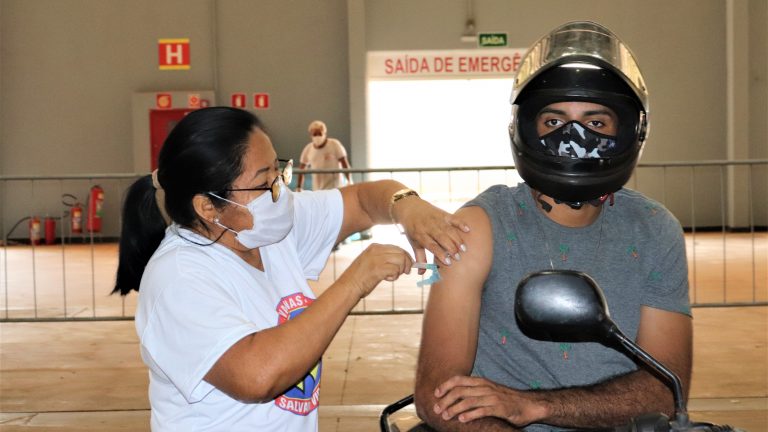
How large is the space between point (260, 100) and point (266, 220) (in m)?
12.8

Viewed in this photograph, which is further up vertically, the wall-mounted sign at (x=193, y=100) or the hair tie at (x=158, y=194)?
the wall-mounted sign at (x=193, y=100)

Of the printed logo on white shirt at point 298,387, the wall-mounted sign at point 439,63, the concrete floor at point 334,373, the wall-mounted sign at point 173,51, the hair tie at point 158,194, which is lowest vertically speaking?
the concrete floor at point 334,373

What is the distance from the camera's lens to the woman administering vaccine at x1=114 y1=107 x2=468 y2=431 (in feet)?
6.04

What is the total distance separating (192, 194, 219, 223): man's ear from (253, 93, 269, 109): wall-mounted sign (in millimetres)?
12833

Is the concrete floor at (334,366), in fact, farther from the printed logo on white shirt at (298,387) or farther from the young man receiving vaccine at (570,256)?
the young man receiving vaccine at (570,256)

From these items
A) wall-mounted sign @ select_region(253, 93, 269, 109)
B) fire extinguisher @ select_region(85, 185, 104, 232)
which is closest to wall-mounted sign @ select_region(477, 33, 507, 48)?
wall-mounted sign @ select_region(253, 93, 269, 109)

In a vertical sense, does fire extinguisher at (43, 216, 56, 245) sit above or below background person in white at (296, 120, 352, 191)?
below

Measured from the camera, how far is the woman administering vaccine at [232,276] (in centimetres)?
184

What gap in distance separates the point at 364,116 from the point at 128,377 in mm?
9550

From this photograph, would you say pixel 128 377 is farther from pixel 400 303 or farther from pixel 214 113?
pixel 214 113

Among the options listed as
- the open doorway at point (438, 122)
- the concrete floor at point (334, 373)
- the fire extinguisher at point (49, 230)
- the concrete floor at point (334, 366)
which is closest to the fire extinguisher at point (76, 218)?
the fire extinguisher at point (49, 230)

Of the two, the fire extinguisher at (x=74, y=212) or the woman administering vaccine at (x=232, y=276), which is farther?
the fire extinguisher at (x=74, y=212)

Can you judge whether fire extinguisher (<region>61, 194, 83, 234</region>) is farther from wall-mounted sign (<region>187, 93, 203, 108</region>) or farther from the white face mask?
the white face mask

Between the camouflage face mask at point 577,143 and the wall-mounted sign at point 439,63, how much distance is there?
12.8m
